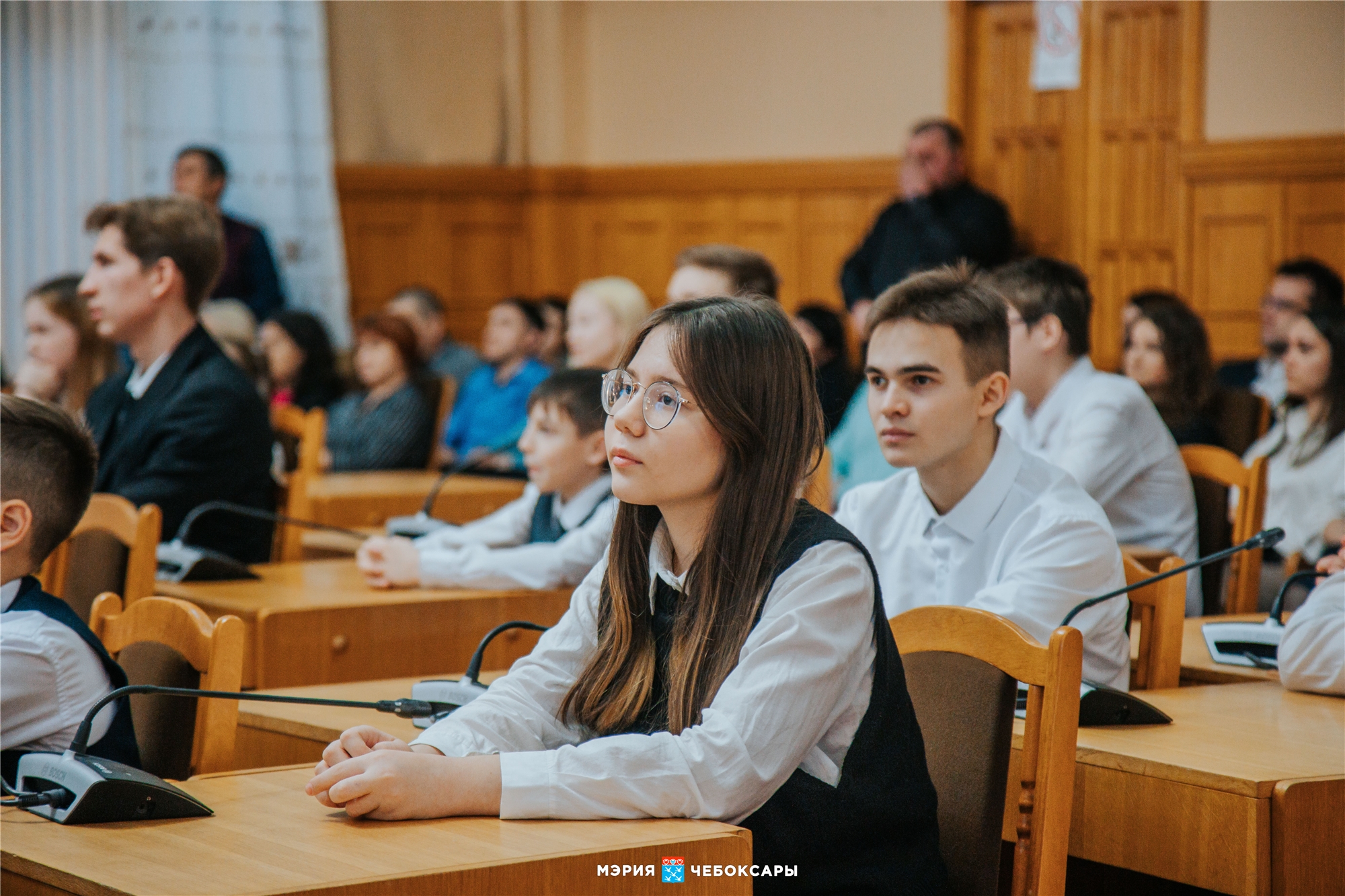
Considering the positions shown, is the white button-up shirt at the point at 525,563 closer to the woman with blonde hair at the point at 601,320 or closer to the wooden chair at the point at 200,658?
the wooden chair at the point at 200,658

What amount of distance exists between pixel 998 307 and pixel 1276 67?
408 centimetres

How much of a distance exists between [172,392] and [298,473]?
1.45 feet

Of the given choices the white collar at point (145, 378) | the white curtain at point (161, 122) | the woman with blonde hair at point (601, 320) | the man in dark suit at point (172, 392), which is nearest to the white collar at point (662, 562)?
the man in dark suit at point (172, 392)

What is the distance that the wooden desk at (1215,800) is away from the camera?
5.92 ft

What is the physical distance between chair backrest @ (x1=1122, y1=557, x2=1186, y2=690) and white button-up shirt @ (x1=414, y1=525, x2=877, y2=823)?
94 centimetres

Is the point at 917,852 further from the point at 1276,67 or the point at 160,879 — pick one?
the point at 1276,67

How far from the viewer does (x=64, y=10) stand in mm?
6855

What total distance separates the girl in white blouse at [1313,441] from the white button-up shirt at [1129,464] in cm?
105

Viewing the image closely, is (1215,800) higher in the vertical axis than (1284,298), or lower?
lower

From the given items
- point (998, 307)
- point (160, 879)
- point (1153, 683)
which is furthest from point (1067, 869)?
point (160, 879)

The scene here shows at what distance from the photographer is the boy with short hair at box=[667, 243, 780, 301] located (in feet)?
12.5

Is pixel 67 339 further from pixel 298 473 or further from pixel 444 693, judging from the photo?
pixel 444 693

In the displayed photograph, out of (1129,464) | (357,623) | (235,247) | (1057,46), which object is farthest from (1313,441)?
(235,247)

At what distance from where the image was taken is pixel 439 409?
19.7ft
